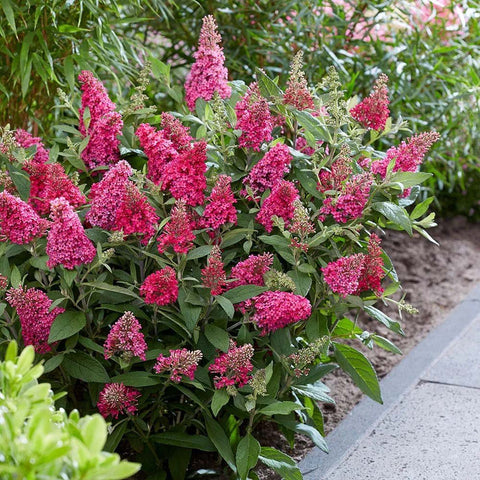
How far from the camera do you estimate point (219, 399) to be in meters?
1.93

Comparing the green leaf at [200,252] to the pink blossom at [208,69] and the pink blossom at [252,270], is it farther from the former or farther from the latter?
the pink blossom at [208,69]

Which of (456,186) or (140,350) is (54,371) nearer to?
(140,350)

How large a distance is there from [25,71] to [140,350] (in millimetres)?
1295

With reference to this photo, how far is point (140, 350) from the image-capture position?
1.90m

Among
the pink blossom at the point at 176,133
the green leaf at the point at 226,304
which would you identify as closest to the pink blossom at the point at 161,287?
the green leaf at the point at 226,304

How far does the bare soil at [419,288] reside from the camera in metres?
2.86

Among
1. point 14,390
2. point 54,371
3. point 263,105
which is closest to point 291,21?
point 263,105

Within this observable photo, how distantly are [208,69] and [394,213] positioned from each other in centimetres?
82

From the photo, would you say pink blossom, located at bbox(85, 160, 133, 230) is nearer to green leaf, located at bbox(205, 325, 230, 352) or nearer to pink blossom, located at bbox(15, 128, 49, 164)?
green leaf, located at bbox(205, 325, 230, 352)

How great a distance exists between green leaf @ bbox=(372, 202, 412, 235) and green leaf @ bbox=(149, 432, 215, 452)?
30.7 inches

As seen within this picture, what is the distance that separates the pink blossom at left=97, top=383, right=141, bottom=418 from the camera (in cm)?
193

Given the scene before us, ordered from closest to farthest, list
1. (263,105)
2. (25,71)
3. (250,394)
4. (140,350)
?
(140,350) → (250,394) → (263,105) → (25,71)

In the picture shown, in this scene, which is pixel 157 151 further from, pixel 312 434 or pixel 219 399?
pixel 312 434

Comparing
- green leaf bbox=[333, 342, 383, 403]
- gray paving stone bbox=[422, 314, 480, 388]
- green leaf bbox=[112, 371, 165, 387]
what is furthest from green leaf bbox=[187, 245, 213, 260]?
gray paving stone bbox=[422, 314, 480, 388]
